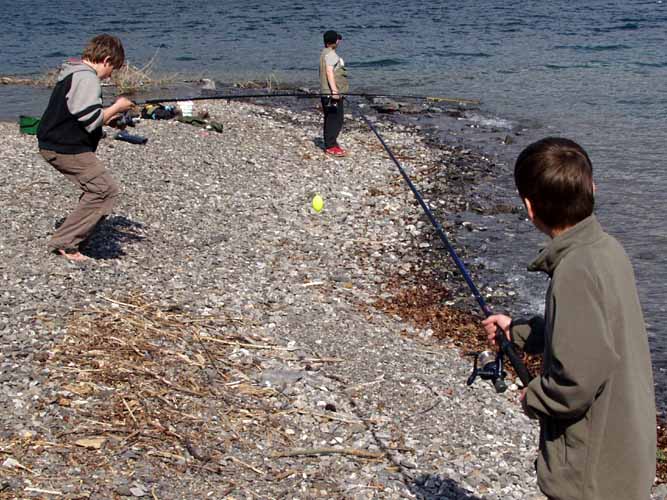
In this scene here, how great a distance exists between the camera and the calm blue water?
552 inches

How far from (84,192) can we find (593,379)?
6112 millimetres

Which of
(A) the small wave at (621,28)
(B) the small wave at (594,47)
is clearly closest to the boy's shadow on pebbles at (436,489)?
(B) the small wave at (594,47)

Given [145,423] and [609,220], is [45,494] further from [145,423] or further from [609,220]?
[609,220]

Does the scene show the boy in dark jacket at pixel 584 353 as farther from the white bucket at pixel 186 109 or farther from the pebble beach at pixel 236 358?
the white bucket at pixel 186 109

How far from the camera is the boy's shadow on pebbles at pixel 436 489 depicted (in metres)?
5.24

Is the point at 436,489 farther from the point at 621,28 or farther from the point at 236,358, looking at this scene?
the point at 621,28

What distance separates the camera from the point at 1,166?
11828 millimetres

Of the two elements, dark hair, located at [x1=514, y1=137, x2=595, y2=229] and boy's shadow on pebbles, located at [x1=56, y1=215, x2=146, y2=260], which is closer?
dark hair, located at [x1=514, y1=137, x2=595, y2=229]

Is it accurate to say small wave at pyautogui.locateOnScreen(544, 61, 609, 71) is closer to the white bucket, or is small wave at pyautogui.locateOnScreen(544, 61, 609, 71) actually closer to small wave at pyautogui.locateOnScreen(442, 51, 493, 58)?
small wave at pyautogui.locateOnScreen(442, 51, 493, 58)

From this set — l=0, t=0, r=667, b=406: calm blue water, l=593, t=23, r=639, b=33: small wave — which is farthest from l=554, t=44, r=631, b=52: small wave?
l=593, t=23, r=639, b=33: small wave

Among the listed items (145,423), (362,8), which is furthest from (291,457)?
(362,8)

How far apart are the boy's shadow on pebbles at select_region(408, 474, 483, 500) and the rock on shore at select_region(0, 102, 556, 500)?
0.05ft

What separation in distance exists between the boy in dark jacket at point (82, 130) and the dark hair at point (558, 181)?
5.23m

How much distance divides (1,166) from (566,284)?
33.8 feet
